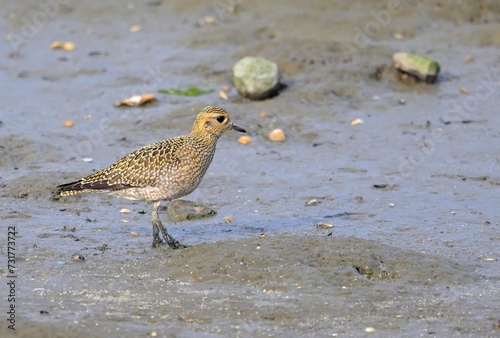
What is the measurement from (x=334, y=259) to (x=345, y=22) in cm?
899

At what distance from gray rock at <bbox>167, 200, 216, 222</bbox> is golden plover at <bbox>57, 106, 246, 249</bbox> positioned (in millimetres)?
795

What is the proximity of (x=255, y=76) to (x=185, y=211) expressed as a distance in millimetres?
3798

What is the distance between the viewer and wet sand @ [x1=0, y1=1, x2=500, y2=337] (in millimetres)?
8539

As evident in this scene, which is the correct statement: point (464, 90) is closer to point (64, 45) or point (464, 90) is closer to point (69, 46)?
point (69, 46)

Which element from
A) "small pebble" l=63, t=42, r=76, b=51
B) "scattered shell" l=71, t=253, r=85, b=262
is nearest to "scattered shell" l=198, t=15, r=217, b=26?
"small pebble" l=63, t=42, r=76, b=51

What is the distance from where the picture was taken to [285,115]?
1458 centimetres

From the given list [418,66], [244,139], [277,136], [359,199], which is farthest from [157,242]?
[418,66]

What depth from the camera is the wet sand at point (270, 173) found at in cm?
854

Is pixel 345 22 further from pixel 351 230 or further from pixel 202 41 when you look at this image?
pixel 351 230

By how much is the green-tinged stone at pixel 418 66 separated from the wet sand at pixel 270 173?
0.19 meters

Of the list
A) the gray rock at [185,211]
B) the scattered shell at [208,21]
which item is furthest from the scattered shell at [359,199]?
the scattered shell at [208,21]

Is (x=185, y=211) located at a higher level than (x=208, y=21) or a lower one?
higher

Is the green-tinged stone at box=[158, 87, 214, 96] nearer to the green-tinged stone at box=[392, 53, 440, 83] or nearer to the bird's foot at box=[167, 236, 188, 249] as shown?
the green-tinged stone at box=[392, 53, 440, 83]

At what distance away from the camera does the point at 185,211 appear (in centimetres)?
1143
